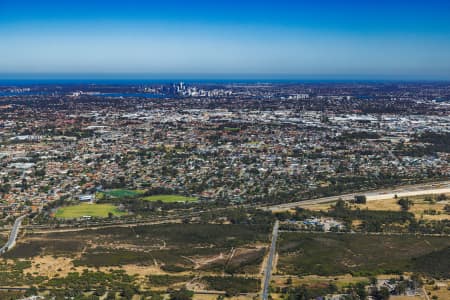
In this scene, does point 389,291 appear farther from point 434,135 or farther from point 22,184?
point 434,135

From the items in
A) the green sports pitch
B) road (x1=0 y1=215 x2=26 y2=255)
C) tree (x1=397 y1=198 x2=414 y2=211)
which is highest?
tree (x1=397 y1=198 x2=414 y2=211)

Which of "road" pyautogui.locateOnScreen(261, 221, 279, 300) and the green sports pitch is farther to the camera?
the green sports pitch

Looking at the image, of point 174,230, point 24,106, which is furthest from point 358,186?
point 24,106

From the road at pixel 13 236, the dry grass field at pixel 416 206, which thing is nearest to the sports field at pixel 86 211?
the road at pixel 13 236

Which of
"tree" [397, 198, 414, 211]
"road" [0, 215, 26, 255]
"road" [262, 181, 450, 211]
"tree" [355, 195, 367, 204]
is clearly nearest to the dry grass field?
"tree" [397, 198, 414, 211]

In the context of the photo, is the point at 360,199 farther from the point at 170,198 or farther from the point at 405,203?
the point at 170,198

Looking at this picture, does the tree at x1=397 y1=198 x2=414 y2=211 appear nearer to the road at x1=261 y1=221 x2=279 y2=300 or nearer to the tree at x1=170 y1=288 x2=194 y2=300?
the road at x1=261 y1=221 x2=279 y2=300
